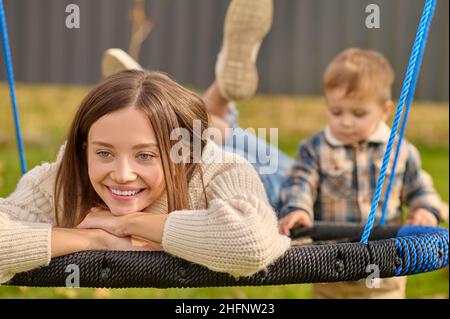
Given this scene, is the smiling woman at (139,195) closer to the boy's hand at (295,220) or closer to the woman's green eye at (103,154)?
the woman's green eye at (103,154)

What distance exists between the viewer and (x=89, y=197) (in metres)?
1.43

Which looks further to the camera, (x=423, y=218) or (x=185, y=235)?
(x=423, y=218)

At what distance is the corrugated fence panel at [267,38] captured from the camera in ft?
16.7

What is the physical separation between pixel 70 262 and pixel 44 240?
6 cm

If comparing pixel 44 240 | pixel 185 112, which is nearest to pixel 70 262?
pixel 44 240

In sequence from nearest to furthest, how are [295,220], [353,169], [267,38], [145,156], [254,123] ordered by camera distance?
1. [145,156]
2. [295,220]
3. [353,169]
4. [254,123]
5. [267,38]

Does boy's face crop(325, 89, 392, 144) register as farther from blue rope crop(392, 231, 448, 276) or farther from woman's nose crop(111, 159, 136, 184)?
woman's nose crop(111, 159, 136, 184)

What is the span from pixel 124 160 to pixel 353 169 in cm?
95

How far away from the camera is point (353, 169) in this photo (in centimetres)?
205

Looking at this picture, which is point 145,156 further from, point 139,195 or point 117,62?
point 117,62

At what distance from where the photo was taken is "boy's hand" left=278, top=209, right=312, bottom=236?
1.93 m

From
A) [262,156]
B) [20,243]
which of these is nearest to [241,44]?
[262,156]

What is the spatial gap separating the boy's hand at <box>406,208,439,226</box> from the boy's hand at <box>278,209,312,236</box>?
0.92 feet

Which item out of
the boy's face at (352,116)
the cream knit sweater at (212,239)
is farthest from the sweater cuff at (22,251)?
the boy's face at (352,116)
